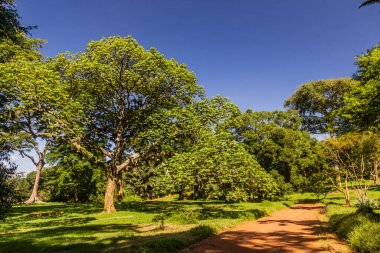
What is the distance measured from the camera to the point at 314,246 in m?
12.6

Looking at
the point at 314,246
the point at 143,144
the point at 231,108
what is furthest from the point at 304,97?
the point at 314,246

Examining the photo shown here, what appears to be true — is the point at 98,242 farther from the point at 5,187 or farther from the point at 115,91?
the point at 115,91

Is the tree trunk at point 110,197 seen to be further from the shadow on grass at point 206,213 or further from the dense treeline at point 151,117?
the shadow on grass at point 206,213

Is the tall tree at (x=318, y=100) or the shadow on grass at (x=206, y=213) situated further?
the tall tree at (x=318, y=100)

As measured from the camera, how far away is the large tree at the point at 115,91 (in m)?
24.8

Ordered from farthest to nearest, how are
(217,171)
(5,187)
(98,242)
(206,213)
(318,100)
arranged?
(318,100), (206,213), (217,171), (98,242), (5,187)

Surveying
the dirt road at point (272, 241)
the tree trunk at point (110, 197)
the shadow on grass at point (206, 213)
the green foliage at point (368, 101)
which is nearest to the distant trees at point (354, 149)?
the green foliage at point (368, 101)

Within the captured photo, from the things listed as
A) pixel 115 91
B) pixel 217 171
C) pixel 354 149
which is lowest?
pixel 217 171

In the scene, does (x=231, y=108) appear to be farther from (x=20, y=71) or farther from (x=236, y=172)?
(x=20, y=71)

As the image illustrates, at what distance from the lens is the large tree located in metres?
24.8

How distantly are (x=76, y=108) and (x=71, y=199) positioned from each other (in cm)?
4268

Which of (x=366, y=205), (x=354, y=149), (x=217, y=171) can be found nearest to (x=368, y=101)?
(x=366, y=205)

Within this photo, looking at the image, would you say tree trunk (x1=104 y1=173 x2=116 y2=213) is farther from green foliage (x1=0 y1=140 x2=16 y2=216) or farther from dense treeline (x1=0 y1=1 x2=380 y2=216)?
green foliage (x1=0 y1=140 x2=16 y2=216)

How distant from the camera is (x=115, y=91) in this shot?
89.4 ft
